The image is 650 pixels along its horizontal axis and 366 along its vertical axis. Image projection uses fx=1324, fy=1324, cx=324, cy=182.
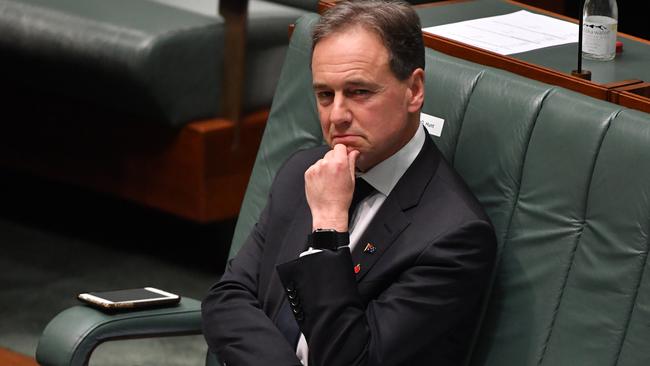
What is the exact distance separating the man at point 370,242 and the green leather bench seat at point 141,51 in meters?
1.57

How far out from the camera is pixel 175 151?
3.67 meters

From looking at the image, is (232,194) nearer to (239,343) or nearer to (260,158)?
(260,158)

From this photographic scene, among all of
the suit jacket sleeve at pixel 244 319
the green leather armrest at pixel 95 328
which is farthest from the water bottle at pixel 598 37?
the green leather armrest at pixel 95 328

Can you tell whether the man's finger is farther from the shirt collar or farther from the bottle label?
the bottle label

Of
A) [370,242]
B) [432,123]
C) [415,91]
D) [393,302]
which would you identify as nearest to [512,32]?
[432,123]

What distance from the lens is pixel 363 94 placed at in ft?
6.33

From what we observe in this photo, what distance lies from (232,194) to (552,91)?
185 cm

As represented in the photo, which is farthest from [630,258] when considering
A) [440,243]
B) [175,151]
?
[175,151]

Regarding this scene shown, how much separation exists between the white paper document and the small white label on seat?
0.63 ft

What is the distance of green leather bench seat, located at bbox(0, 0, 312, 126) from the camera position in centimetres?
355

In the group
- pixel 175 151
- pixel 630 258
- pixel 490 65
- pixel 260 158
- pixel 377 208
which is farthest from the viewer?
pixel 175 151

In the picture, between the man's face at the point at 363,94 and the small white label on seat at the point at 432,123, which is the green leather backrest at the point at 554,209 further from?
the man's face at the point at 363,94

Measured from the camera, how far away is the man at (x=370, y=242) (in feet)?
6.03

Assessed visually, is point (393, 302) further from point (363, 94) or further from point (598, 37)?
point (598, 37)
